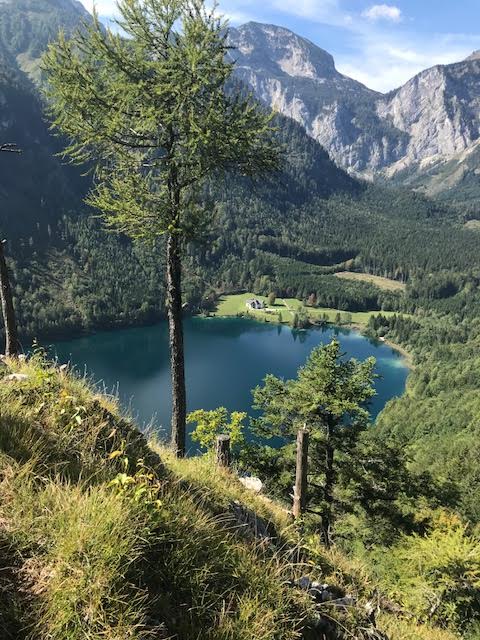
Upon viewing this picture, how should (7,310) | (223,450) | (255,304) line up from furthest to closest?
(255,304)
(7,310)
(223,450)

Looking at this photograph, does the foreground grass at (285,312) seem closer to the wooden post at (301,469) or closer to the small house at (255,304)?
the small house at (255,304)

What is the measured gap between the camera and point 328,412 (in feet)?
60.7

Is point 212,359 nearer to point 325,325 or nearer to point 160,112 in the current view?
point 325,325

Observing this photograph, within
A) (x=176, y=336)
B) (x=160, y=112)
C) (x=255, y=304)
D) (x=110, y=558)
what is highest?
(x=160, y=112)

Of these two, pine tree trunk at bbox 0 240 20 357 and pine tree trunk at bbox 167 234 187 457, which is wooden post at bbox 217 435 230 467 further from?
pine tree trunk at bbox 0 240 20 357

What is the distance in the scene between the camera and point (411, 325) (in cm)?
15938

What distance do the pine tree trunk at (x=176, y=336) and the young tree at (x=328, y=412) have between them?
22.2 ft

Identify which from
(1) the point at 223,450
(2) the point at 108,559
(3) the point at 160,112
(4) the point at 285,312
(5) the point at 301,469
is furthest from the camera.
A: (4) the point at 285,312

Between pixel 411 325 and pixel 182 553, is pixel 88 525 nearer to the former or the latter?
pixel 182 553

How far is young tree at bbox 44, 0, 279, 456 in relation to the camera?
34.8ft

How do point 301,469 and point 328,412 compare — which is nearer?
point 301,469

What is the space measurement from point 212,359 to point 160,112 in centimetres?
10244

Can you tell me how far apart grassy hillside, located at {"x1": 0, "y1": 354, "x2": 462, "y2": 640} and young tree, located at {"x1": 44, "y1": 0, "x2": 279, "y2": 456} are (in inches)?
261

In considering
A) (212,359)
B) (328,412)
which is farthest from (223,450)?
→ (212,359)
